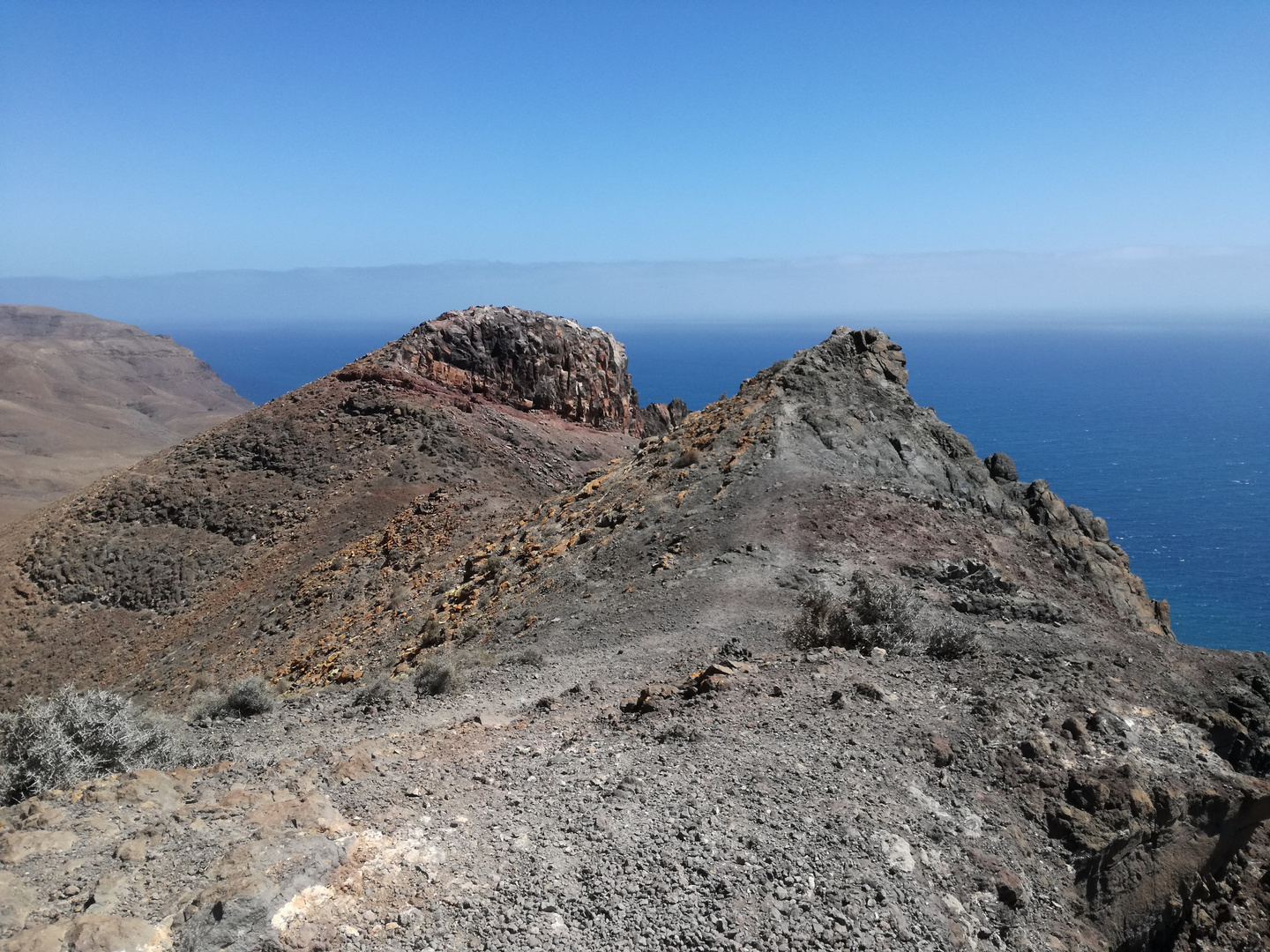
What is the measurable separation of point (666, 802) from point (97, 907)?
13.8ft

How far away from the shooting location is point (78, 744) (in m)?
7.61

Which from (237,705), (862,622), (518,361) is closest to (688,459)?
(862,622)

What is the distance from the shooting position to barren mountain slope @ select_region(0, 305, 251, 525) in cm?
6856

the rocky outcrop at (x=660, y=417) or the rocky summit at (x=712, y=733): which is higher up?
the rocky summit at (x=712, y=733)

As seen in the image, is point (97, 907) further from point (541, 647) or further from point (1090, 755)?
point (1090, 755)

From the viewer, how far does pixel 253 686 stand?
10461mm

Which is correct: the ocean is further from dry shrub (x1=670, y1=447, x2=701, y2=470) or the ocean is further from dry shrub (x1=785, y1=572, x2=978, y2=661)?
dry shrub (x1=785, y1=572, x2=978, y2=661)

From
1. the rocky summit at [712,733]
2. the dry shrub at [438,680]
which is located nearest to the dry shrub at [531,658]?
the rocky summit at [712,733]

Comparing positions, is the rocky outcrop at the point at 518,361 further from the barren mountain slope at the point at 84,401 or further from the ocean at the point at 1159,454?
the ocean at the point at 1159,454

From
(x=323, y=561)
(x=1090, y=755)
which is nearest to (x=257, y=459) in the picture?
(x=323, y=561)

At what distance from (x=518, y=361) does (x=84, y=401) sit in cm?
9379

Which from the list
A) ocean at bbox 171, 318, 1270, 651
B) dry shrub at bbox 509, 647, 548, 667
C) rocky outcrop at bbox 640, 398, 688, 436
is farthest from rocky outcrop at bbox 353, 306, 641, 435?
ocean at bbox 171, 318, 1270, 651

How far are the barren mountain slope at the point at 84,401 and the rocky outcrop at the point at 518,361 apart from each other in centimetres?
2876

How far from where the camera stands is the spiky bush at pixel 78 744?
709 centimetres
